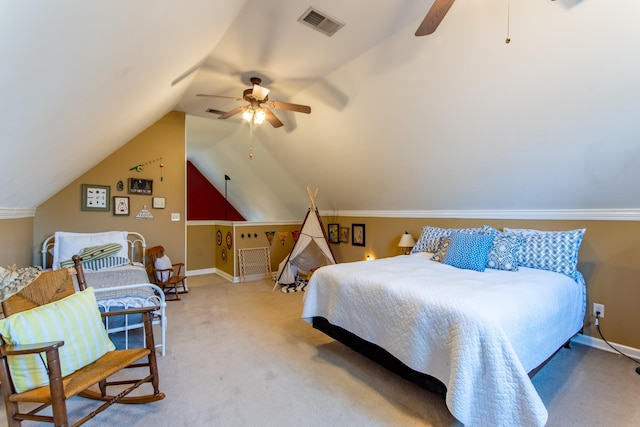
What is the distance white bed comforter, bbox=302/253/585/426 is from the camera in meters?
1.62

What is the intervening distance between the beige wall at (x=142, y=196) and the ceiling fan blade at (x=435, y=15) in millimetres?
4171

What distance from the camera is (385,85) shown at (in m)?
3.20

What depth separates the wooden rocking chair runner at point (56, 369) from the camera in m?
1.45

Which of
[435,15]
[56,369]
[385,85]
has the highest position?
[385,85]

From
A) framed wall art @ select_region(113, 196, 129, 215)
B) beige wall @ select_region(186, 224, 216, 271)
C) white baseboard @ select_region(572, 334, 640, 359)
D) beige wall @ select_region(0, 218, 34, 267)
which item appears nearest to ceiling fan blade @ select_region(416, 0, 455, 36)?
white baseboard @ select_region(572, 334, 640, 359)

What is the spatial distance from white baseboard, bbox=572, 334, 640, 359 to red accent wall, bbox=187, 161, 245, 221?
23.5 feet

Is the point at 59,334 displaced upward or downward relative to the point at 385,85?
downward

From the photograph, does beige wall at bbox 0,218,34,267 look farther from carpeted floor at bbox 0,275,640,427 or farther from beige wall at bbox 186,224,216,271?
beige wall at bbox 186,224,216,271

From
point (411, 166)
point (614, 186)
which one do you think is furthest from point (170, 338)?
point (614, 186)

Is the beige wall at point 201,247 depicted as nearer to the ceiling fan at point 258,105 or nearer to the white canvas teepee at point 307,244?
the white canvas teepee at point 307,244

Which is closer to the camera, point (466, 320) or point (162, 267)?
point (466, 320)

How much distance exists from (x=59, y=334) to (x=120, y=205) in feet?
10.4

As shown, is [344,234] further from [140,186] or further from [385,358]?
[385,358]

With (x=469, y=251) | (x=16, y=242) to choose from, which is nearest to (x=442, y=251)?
(x=469, y=251)
